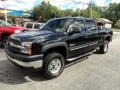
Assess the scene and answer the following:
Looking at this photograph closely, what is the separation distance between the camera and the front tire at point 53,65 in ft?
17.5

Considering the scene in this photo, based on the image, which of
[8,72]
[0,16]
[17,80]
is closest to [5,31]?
[8,72]

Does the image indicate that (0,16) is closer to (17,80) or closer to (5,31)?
(5,31)

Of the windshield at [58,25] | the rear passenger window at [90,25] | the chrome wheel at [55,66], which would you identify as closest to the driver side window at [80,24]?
the windshield at [58,25]

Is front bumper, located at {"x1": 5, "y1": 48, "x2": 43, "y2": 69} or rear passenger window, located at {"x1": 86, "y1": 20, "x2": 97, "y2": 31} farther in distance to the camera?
rear passenger window, located at {"x1": 86, "y1": 20, "x2": 97, "y2": 31}

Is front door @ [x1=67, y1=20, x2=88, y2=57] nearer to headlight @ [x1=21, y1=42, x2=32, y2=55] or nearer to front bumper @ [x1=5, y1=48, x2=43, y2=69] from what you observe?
front bumper @ [x1=5, y1=48, x2=43, y2=69]

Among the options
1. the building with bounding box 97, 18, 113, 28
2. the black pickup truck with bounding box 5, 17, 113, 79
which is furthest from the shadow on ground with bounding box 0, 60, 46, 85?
the building with bounding box 97, 18, 113, 28

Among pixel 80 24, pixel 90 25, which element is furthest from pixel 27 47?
pixel 90 25

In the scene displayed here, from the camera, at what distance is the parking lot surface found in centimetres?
500

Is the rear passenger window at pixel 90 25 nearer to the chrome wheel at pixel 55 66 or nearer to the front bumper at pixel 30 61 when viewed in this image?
the chrome wheel at pixel 55 66

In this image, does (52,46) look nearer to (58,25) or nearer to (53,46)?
(53,46)

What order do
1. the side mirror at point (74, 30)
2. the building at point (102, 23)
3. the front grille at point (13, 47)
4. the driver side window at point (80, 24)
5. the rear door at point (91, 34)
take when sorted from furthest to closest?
1. the building at point (102, 23)
2. the rear door at point (91, 34)
3. the driver side window at point (80, 24)
4. the side mirror at point (74, 30)
5. the front grille at point (13, 47)

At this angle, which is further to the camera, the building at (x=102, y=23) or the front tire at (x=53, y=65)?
the building at (x=102, y=23)

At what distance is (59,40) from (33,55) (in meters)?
1.05

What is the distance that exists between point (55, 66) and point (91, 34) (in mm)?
2487
